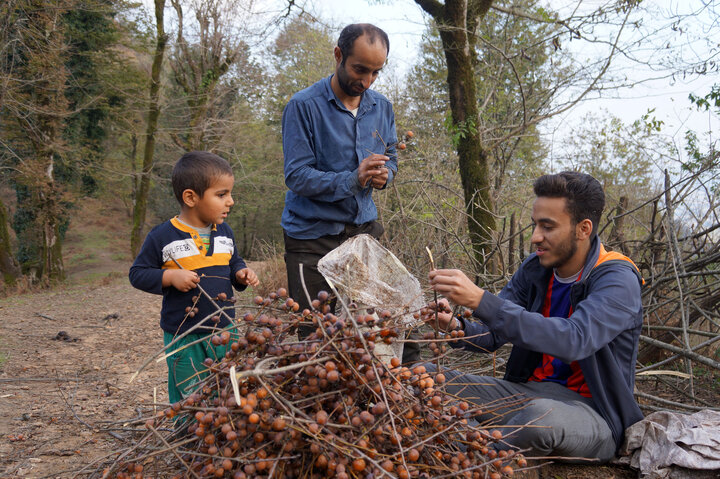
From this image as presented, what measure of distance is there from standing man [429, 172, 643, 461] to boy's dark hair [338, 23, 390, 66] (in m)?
1.21

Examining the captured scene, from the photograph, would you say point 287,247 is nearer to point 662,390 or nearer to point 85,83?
point 662,390

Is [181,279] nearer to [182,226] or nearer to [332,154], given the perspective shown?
[182,226]

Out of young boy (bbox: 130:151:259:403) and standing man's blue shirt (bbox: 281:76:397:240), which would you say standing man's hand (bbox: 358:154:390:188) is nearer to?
standing man's blue shirt (bbox: 281:76:397:240)

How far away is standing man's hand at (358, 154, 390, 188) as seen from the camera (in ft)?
8.56

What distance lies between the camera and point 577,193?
243 centimetres

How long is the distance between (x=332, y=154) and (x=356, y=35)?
687 mm

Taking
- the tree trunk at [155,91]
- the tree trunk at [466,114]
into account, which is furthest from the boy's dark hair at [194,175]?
the tree trunk at [155,91]

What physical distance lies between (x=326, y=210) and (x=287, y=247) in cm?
36

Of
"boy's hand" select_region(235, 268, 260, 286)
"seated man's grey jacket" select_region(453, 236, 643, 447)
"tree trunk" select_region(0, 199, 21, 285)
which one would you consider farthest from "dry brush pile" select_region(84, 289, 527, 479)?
"tree trunk" select_region(0, 199, 21, 285)

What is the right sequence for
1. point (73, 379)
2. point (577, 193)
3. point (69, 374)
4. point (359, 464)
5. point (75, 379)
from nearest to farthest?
point (359, 464) → point (577, 193) → point (73, 379) → point (75, 379) → point (69, 374)

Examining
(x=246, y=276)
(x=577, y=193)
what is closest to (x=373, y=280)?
(x=246, y=276)

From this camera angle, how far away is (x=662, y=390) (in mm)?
Result: 3967

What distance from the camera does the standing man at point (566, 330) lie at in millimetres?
2135

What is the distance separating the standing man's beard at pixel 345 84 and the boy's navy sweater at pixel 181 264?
1122 mm
